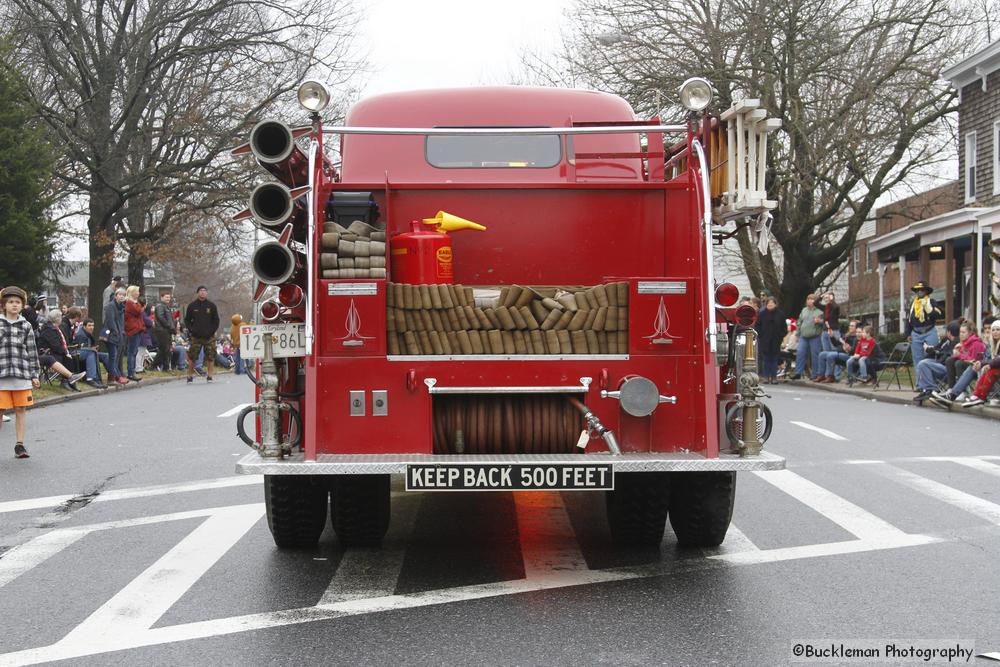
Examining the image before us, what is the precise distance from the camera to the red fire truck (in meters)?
6.13

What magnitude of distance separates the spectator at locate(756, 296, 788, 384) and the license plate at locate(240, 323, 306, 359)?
20157mm

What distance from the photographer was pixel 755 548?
23.5ft

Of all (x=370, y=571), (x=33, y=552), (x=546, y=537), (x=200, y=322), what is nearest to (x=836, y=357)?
(x=200, y=322)

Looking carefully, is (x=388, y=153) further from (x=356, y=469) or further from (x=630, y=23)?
(x=630, y=23)

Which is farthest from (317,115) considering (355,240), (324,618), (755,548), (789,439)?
(789,439)

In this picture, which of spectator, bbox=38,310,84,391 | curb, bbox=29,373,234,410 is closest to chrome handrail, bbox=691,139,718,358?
curb, bbox=29,373,234,410

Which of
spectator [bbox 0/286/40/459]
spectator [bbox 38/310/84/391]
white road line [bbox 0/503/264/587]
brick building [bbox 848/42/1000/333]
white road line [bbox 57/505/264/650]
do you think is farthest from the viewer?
brick building [bbox 848/42/1000/333]

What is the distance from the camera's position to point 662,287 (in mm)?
6332

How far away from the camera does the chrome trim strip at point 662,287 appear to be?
632 centimetres

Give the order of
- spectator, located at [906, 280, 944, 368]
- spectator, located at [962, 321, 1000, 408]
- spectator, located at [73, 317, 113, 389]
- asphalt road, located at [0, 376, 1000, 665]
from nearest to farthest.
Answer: asphalt road, located at [0, 376, 1000, 665]
spectator, located at [962, 321, 1000, 408]
spectator, located at [906, 280, 944, 368]
spectator, located at [73, 317, 113, 389]

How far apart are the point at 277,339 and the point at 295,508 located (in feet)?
3.60

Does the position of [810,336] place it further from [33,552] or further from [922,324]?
[33,552]

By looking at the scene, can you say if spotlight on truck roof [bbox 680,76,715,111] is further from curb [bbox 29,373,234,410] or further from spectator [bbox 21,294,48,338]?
spectator [bbox 21,294,48,338]

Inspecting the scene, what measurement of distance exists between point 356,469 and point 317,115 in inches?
81.7
